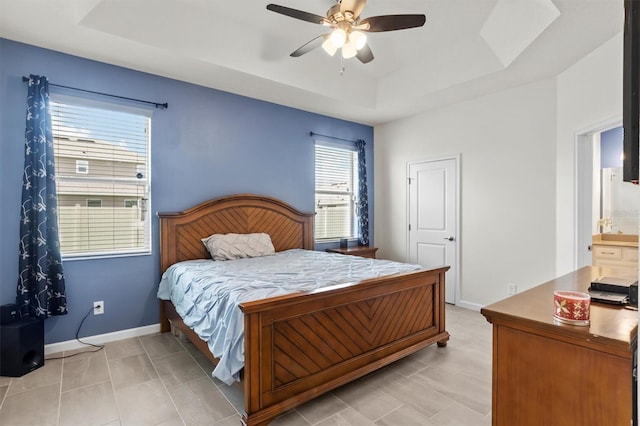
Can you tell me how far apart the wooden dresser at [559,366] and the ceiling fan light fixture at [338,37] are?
2003 millimetres

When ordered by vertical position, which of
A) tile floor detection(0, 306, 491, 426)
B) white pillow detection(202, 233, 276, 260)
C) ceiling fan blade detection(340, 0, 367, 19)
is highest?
ceiling fan blade detection(340, 0, 367, 19)

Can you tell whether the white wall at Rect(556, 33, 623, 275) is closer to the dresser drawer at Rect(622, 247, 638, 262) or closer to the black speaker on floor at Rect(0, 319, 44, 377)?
the dresser drawer at Rect(622, 247, 638, 262)

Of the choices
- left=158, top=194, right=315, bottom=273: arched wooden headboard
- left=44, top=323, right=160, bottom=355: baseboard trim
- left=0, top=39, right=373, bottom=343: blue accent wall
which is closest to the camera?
left=0, top=39, right=373, bottom=343: blue accent wall

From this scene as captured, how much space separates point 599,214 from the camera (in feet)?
15.1

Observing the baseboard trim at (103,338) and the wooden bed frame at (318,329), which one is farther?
the baseboard trim at (103,338)

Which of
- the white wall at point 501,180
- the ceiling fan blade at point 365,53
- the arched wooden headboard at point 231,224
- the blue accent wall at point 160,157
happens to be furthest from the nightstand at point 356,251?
the ceiling fan blade at point 365,53

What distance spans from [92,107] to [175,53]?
1.00 metres

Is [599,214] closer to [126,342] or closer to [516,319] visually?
[516,319]

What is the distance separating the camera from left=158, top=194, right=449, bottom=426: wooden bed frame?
1.90 meters

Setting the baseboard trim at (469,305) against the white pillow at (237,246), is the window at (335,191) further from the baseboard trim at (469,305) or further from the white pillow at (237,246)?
the baseboard trim at (469,305)

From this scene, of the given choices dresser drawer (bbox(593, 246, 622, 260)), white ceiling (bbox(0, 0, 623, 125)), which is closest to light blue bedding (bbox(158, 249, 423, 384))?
white ceiling (bbox(0, 0, 623, 125))

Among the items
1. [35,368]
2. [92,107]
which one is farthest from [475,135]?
[35,368]

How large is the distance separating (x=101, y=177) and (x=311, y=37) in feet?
8.50

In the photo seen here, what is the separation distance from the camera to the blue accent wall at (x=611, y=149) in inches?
178
